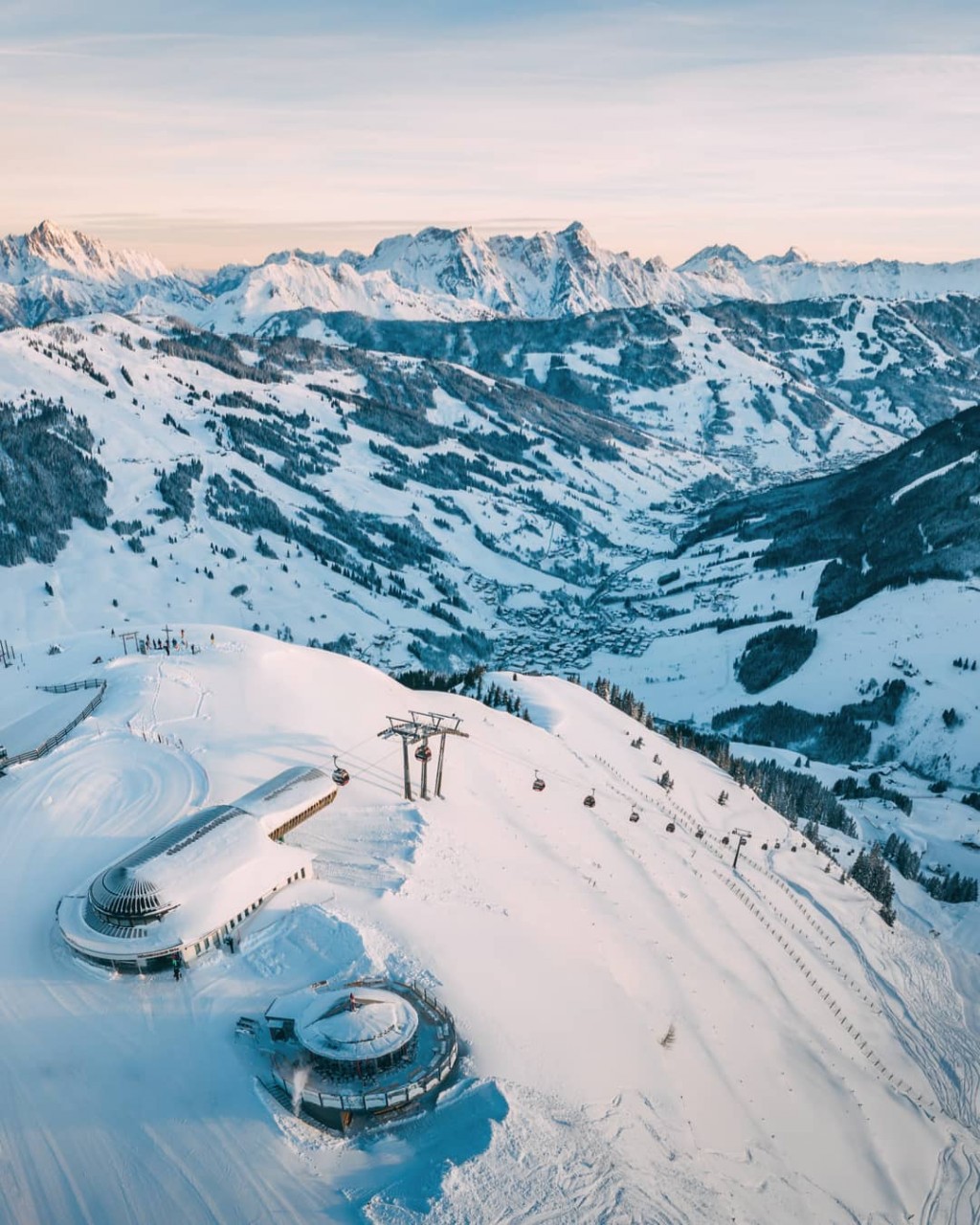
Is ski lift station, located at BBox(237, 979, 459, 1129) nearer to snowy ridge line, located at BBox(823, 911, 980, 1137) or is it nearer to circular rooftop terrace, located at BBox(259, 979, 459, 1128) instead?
circular rooftop terrace, located at BBox(259, 979, 459, 1128)

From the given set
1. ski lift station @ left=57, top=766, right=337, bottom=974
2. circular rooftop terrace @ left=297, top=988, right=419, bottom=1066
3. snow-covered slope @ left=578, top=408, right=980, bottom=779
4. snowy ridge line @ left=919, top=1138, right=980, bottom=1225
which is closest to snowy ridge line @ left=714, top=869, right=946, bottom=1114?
snowy ridge line @ left=919, top=1138, right=980, bottom=1225

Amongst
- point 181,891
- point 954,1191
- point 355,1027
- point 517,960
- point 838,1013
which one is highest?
point 181,891

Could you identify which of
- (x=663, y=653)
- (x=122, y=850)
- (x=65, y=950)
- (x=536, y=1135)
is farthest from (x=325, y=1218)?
(x=663, y=653)

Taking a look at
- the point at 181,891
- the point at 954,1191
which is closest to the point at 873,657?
the point at 954,1191

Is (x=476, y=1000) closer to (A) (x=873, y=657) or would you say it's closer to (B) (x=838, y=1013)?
(B) (x=838, y=1013)

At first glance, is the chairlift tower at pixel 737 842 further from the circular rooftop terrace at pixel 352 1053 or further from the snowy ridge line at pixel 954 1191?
the circular rooftop terrace at pixel 352 1053

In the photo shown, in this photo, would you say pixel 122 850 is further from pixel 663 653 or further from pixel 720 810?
pixel 663 653
